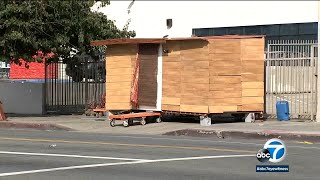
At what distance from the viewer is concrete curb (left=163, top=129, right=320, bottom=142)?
14875mm

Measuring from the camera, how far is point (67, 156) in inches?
456

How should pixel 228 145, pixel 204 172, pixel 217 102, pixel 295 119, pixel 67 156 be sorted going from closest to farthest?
pixel 204 172, pixel 67 156, pixel 228 145, pixel 217 102, pixel 295 119

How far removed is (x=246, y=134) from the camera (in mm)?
15578

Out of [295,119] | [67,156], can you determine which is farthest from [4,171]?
[295,119]

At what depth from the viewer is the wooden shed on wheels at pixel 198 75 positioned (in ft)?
57.9

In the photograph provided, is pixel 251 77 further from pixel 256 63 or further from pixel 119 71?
pixel 119 71

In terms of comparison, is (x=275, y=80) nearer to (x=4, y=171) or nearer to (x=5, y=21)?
(x=5, y=21)

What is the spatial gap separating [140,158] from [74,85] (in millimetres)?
13069

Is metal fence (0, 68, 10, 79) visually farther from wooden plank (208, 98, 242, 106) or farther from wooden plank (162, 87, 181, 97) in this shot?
wooden plank (208, 98, 242, 106)

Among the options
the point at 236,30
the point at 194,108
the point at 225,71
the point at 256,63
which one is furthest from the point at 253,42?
the point at 236,30

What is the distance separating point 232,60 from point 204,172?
28.3 ft

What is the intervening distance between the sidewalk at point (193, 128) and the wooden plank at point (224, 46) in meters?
2.43

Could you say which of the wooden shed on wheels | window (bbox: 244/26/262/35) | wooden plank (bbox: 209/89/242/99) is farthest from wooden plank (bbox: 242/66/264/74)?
window (bbox: 244/26/262/35)

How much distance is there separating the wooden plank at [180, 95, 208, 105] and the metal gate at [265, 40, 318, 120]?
3.14 meters
